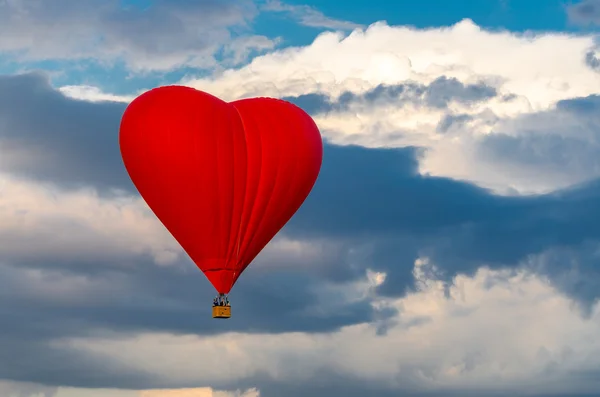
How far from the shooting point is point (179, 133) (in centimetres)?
12544

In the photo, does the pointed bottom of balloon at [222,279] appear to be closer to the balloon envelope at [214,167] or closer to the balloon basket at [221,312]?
the balloon envelope at [214,167]

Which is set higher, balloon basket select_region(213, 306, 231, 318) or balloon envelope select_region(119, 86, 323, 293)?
balloon envelope select_region(119, 86, 323, 293)

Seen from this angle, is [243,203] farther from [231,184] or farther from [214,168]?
[214,168]

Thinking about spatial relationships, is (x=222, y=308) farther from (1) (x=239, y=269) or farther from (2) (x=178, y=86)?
(2) (x=178, y=86)

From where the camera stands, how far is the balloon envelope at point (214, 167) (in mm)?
125688

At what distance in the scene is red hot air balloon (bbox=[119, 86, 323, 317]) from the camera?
12569 centimetres

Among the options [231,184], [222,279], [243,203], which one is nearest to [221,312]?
[222,279]

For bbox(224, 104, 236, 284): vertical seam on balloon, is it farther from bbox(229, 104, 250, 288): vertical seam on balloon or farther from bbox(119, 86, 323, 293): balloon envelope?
bbox(229, 104, 250, 288): vertical seam on balloon

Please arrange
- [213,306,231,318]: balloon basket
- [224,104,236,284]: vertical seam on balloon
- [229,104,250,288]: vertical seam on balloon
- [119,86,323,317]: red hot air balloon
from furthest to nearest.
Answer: [229,104,250,288]: vertical seam on balloon → [224,104,236,284]: vertical seam on balloon → [119,86,323,317]: red hot air balloon → [213,306,231,318]: balloon basket

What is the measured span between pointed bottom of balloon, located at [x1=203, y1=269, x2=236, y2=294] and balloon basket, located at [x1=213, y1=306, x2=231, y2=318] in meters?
1.02

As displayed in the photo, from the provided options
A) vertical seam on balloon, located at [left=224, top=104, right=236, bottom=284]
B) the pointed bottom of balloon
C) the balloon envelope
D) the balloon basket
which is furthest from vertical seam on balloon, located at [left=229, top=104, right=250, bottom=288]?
the balloon basket

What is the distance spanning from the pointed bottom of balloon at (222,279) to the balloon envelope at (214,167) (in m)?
0.06

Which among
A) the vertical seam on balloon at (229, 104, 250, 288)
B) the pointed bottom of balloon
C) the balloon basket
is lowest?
the balloon basket

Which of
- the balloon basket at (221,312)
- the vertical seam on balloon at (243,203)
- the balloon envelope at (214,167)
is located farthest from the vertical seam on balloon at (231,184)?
the balloon basket at (221,312)
